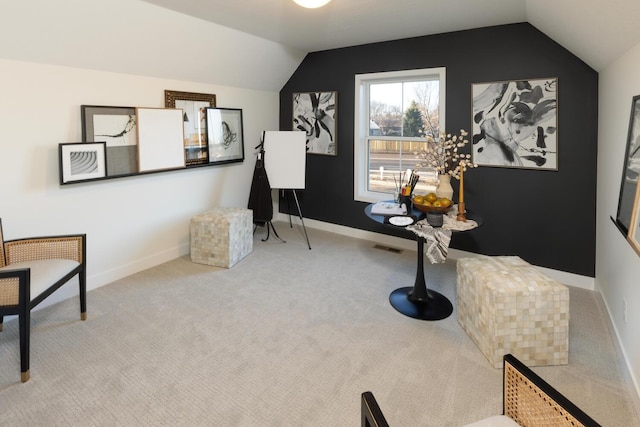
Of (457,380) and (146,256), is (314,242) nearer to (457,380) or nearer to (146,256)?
(146,256)

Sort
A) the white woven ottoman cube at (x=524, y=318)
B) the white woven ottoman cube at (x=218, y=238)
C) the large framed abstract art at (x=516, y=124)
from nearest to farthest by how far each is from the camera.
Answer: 1. the white woven ottoman cube at (x=524, y=318)
2. the large framed abstract art at (x=516, y=124)
3. the white woven ottoman cube at (x=218, y=238)

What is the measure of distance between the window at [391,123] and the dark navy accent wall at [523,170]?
131mm

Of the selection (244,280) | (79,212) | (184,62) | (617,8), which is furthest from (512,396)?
(184,62)

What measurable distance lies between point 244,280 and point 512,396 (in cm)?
258

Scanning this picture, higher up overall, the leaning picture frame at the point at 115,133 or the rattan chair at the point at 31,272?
the leaning picture frame at the point at 115,133

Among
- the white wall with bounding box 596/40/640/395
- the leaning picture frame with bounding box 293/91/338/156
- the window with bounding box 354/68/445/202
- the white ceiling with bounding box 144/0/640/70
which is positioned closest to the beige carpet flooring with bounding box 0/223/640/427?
the white wall with bounding box 596/40/640/395

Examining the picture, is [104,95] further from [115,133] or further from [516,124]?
[516,124]

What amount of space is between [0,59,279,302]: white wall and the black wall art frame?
149 inches

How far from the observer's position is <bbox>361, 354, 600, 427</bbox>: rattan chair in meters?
1.08

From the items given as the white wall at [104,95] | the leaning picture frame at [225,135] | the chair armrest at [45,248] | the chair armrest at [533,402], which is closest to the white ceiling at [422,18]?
the white wall at [104,95]

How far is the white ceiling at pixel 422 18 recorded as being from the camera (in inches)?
84.6

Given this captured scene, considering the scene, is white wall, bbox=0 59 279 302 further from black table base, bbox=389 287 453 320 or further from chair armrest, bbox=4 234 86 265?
black table base, bbox=389 287 453 320

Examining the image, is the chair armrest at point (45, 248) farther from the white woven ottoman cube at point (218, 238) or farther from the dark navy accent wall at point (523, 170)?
the dark navy accent wall at point (523, 170)

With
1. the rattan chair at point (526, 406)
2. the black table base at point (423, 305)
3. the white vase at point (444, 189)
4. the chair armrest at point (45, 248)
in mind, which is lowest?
the black table base at point (423, 305)
